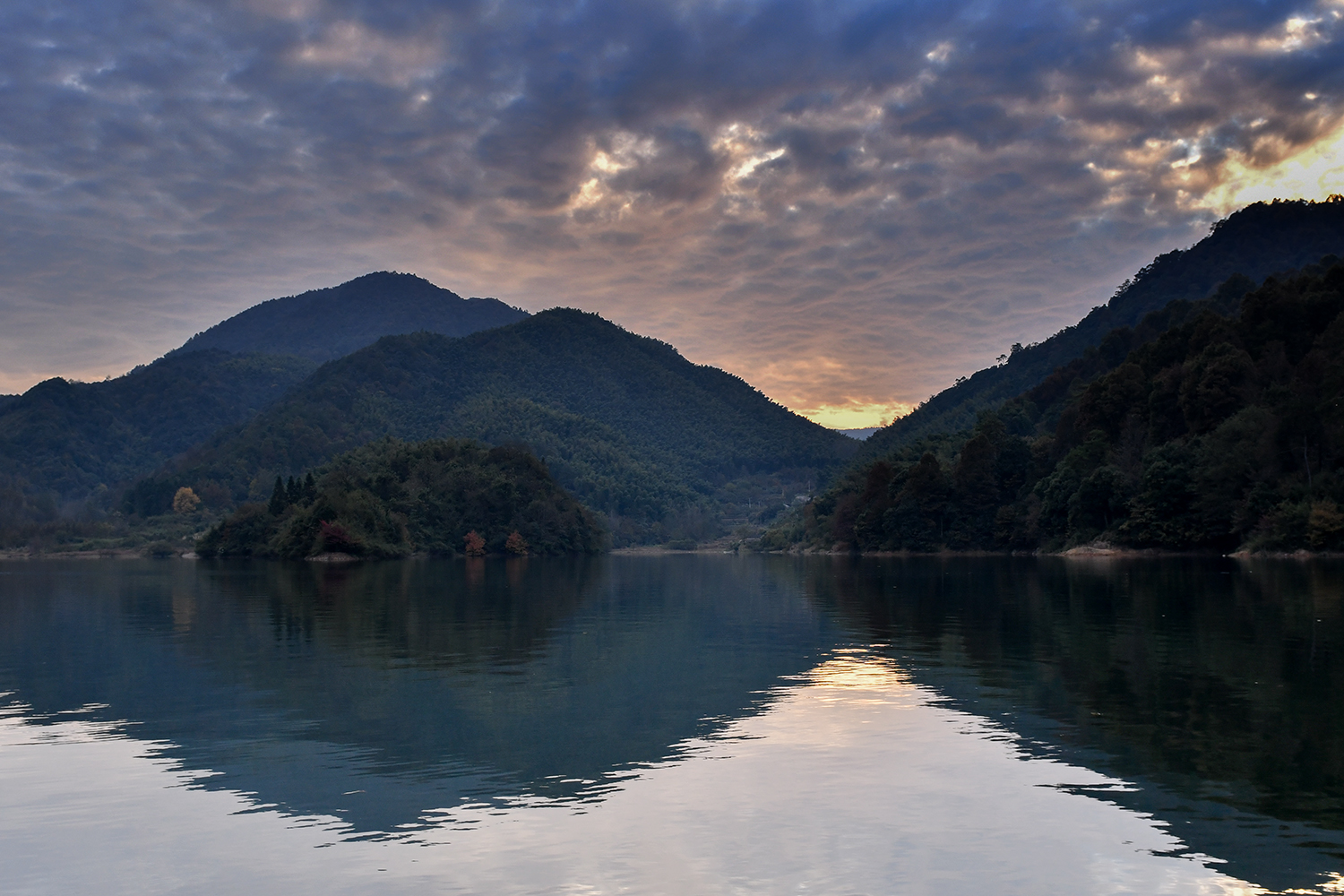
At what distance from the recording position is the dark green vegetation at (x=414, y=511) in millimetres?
136250

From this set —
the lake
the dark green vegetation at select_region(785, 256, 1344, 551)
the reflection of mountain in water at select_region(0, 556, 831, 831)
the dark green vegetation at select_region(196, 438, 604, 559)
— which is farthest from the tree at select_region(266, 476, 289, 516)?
the lake

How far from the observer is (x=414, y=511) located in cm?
16375

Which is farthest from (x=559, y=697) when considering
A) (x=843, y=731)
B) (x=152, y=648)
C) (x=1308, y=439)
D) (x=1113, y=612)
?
(x=1308, y=439)

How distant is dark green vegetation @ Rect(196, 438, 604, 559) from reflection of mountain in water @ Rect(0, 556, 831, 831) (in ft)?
287

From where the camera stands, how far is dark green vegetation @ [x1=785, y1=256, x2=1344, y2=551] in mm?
83938

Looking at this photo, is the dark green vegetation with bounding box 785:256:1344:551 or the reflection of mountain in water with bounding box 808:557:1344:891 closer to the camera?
the reflection of mountain in water with bounding box 808:557:1344:891

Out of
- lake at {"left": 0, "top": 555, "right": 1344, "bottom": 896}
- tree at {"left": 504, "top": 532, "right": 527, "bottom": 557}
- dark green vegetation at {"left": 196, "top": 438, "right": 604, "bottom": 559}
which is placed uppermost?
dark green vegetation at {"left": 196, "top": 438, "right": 604, "bottom": 559}

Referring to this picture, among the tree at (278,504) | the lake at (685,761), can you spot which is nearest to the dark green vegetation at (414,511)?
the tree at (278,504)

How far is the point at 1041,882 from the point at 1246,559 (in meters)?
80.3

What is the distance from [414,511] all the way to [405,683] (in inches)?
5717

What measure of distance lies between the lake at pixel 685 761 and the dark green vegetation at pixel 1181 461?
196ft

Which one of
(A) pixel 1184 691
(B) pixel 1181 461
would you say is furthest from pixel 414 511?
(A) pixel 1184 691

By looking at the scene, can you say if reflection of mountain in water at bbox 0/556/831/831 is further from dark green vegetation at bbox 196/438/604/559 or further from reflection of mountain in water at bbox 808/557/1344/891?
dark green vegetation at bbox 196/438/604/559

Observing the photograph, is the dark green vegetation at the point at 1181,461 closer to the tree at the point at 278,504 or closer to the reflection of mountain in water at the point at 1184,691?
the reflection of mountain in water at the point at 1184,691
